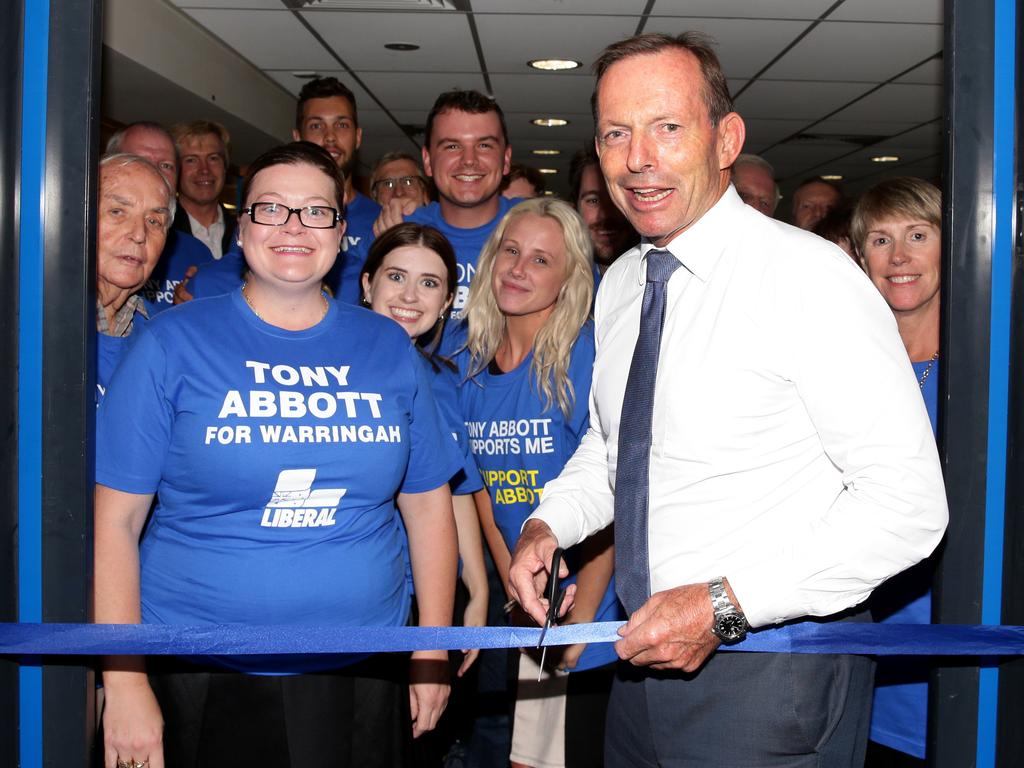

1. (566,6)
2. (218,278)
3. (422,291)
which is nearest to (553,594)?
(422,291)

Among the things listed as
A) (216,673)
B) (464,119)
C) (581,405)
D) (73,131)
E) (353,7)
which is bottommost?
(216,673)

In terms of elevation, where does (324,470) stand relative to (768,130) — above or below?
below

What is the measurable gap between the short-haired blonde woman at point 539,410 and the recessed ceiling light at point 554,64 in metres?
3.30

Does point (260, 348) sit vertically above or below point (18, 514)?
above

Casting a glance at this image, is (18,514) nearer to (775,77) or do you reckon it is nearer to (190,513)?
(190,513)

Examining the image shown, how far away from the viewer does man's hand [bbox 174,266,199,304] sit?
3.03 meters

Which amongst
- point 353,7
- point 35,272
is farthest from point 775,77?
point 35,272

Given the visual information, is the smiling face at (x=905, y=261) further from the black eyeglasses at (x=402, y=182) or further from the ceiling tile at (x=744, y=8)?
the ceiling tile at (x=744, y=8)

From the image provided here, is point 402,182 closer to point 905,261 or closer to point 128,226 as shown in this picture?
point 128,226

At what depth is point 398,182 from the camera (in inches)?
159

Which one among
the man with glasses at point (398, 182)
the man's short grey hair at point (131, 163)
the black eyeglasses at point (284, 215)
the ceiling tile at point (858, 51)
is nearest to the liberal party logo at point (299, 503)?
the black eyeglasses at point (284, 215)

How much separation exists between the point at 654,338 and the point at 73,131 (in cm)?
92

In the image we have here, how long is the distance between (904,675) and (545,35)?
4114 mm

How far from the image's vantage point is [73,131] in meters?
1.42
